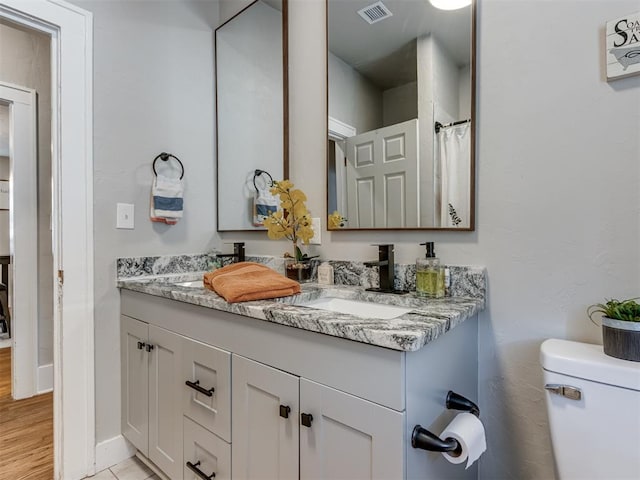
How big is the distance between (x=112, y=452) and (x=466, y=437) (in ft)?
5.43

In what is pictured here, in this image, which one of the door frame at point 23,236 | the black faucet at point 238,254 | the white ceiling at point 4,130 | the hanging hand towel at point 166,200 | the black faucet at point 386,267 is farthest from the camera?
the white ceiling at point 4,130

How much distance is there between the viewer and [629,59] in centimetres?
92

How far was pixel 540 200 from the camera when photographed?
3.49 ft

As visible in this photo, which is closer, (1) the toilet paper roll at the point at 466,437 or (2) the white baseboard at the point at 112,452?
(1) the toilet paper roll at the point at 466,437

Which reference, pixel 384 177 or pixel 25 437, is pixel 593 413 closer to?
pixel 384 177

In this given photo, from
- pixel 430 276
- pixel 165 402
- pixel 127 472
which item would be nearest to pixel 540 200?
pixel 430 276

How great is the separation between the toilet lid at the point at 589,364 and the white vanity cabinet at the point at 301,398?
231 millimetres

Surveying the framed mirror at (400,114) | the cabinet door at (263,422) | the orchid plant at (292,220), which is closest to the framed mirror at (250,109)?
the orchid plant at (292,220)

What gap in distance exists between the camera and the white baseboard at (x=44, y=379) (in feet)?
8.05

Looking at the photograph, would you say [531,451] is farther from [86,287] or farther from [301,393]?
[86,287]

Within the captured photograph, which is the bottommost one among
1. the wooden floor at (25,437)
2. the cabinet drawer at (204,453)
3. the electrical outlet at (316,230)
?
the wooden floor at (25,437)

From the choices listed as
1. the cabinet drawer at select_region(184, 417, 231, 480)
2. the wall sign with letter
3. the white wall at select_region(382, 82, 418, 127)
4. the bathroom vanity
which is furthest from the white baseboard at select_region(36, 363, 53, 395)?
the wall sign with letter

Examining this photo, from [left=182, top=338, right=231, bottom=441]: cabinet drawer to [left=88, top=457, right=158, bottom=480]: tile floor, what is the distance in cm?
57

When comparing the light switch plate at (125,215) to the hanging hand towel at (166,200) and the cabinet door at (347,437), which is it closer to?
the hanging hand towel at (166,200)
